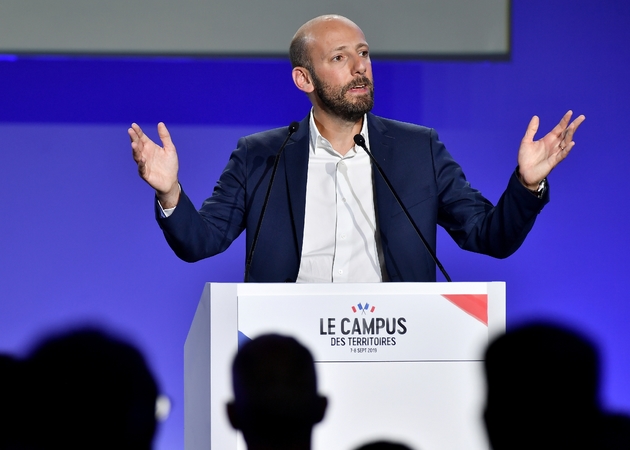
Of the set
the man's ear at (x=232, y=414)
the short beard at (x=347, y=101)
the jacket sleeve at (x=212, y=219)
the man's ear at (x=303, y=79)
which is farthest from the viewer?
the man's ear at (x=303, y=79)

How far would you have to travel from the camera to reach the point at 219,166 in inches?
118

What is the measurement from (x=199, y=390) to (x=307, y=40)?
3.54 feet

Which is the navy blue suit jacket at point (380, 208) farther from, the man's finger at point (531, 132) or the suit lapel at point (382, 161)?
the man's finger at point (531, 132)

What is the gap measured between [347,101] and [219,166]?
3.29 ft

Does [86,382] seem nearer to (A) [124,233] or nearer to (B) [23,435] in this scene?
(B) [23,435]

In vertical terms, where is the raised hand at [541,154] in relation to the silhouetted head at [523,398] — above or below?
above

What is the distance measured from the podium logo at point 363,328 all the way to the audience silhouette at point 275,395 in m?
0.05

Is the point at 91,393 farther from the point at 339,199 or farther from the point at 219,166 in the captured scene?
the point at 339,199

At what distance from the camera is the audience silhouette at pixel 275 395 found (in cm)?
131

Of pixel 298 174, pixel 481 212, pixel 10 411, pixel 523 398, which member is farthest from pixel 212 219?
pixel 10 411

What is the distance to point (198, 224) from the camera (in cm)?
183

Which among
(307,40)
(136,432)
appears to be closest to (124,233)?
(136,432)

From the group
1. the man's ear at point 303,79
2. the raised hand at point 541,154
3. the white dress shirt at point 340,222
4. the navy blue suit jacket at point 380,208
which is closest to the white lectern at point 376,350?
the raised hand at point 541,154

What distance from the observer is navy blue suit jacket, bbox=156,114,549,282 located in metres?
1.89
